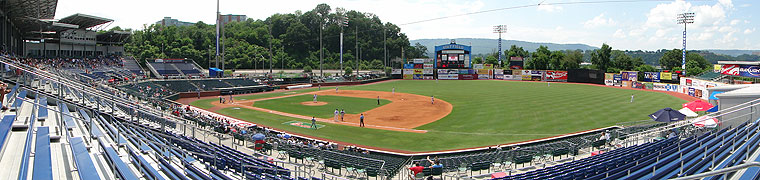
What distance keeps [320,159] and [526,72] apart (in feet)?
233

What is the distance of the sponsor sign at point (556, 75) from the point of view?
76.9m

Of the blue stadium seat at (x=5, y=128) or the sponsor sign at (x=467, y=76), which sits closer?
the blue stadium seat at (x=5, y=128)

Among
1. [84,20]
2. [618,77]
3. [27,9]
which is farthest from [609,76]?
[27,9]

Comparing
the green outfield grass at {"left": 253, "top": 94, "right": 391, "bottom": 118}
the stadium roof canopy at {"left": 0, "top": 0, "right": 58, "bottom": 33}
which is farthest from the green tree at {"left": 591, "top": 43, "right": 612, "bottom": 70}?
the stadium roof canopy at {"left": 0, "top": 0, "right": 58, "bottom": 33}

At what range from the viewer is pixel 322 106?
41.1m

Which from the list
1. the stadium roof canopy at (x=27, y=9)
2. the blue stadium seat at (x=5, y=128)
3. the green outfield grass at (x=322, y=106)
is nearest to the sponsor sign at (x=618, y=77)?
the green outfield grass at (x=322, y=106)

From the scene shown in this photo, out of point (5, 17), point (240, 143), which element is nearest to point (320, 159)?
point (240, 143)

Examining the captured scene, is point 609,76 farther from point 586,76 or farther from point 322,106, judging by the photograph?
point 322,106

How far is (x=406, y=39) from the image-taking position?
472 ft

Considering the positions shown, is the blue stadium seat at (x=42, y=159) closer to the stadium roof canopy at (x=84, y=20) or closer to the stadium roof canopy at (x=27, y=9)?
the stadium roof canopy at (x=27, y=9)

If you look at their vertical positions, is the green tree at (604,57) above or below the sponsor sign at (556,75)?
above

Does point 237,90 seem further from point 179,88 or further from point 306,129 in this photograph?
point 306,129

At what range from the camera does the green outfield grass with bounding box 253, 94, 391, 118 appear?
122 feet

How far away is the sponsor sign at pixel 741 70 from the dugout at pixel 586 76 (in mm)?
21611
